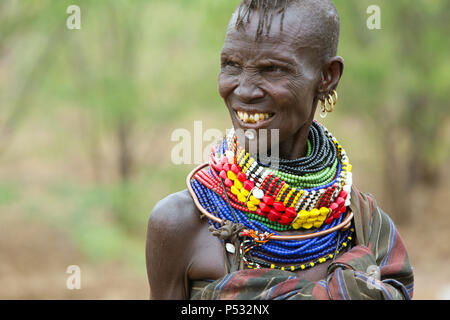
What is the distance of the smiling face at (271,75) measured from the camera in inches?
72.4

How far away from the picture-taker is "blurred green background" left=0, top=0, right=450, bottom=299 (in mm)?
7180

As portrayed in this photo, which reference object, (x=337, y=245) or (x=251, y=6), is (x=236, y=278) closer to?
(x=337, y=245)

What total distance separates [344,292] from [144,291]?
24.1ft

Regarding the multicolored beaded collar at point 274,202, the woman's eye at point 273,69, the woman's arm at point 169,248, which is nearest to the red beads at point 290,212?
the multicolored beaded collar at point 274,202

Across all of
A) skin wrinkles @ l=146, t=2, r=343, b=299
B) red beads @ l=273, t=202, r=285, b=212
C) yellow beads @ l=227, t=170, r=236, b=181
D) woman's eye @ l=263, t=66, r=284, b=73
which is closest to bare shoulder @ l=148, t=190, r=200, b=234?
skin wrinkles @ l=146, t=2, r=343, b=299

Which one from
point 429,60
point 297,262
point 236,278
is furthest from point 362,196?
point 429,60

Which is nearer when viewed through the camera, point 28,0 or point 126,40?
point 28,0

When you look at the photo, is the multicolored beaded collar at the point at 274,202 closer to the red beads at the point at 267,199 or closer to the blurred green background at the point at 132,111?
the red beads at the point at 267,199

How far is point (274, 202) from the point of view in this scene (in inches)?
76.6

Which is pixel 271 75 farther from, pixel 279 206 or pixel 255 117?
pixel 279 206

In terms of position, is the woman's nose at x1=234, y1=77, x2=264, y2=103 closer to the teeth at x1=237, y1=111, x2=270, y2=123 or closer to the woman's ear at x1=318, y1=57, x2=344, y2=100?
the teeth at x1=237, y1=111, x2=270, y2=123

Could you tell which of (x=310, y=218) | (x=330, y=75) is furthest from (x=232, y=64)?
(x=310, y=218)

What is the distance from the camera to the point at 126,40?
28.3 ft

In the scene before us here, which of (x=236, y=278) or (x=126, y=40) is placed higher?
(x=126, y=40)
